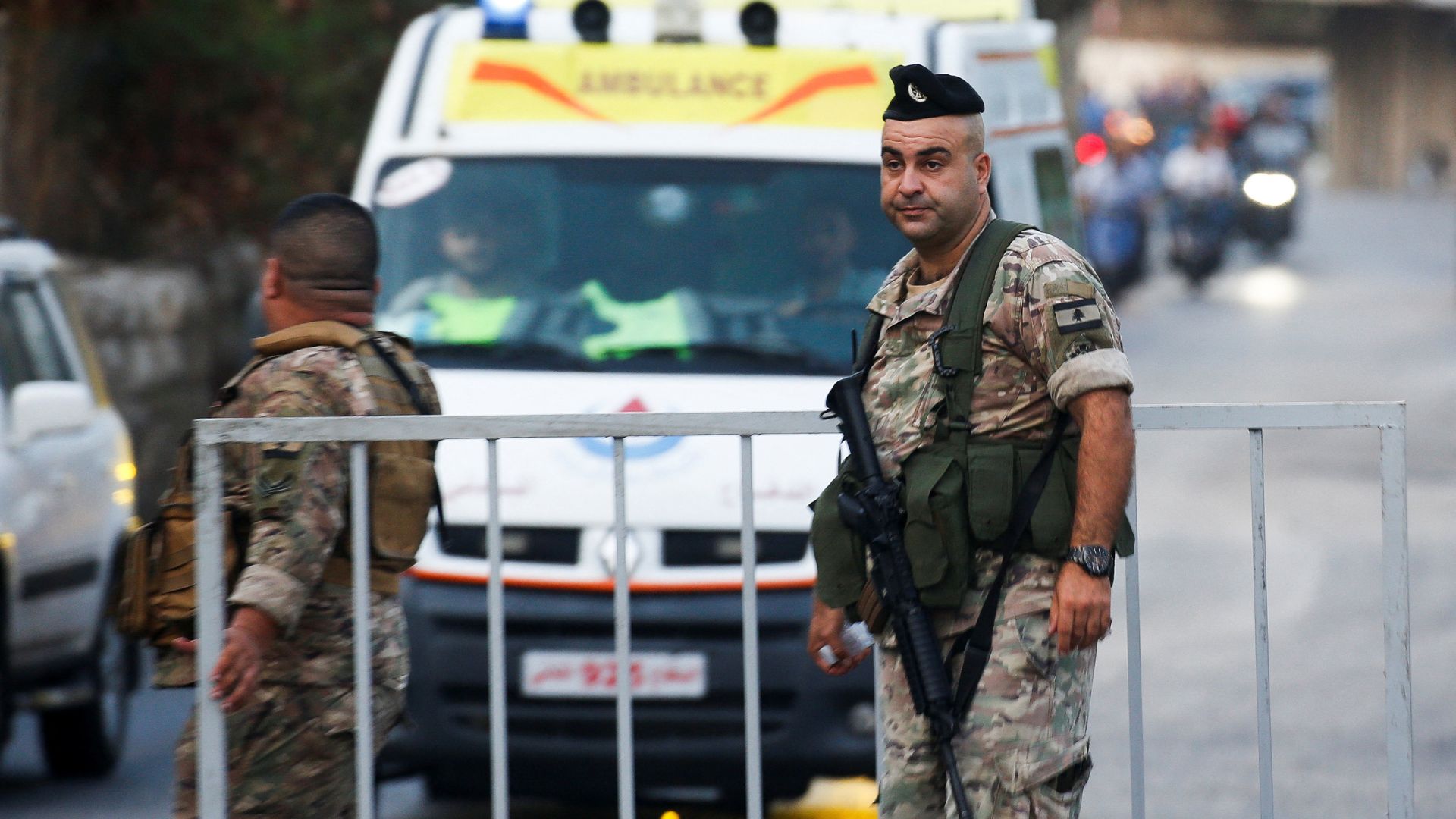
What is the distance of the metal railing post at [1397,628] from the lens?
12.9ft

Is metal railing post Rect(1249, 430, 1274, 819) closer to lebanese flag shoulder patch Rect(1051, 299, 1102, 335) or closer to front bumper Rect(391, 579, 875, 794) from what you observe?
lebanese flag shoulder patch Rect(1051, 299, 1102, 335)

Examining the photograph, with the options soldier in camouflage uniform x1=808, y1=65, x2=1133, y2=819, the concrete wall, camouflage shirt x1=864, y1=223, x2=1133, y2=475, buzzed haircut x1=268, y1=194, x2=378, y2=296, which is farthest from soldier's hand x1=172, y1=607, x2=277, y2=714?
the concrete wall

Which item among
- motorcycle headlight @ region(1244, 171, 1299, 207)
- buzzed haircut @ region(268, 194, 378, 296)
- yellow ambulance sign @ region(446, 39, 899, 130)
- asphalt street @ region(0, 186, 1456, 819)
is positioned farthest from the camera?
motorcycle headlight @ region(1244, 171, 1299, 207)

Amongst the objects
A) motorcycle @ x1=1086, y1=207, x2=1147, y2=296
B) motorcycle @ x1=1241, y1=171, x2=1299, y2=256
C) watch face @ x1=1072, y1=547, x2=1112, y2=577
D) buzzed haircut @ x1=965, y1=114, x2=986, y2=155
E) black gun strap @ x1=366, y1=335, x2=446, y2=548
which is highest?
motorcycle @ x1=1241, y1=171, x2=1299, y2=256

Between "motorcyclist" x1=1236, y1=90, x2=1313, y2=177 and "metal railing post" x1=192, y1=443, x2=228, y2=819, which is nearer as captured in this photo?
"metal railing post" x1=192, y1=443, x2=228, y2=819

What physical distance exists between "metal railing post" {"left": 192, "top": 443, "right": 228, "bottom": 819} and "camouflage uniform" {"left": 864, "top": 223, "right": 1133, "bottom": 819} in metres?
1.21

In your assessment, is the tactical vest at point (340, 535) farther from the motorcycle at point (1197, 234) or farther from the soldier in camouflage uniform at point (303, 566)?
the motorcycle at point (1197, 234)

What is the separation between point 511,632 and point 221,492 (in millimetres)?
1813

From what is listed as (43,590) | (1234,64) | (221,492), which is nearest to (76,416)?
(43,590)

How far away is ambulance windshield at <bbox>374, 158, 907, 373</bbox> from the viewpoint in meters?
6.19

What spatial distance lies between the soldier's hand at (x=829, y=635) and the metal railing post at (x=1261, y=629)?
2.52 ft

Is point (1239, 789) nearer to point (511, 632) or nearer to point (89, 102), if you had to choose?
point (511, 632)

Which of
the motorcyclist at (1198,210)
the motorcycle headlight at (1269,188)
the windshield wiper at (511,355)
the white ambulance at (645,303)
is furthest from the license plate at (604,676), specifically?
the motorcycle headlight at (1269,188)

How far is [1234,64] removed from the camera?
288 ft
